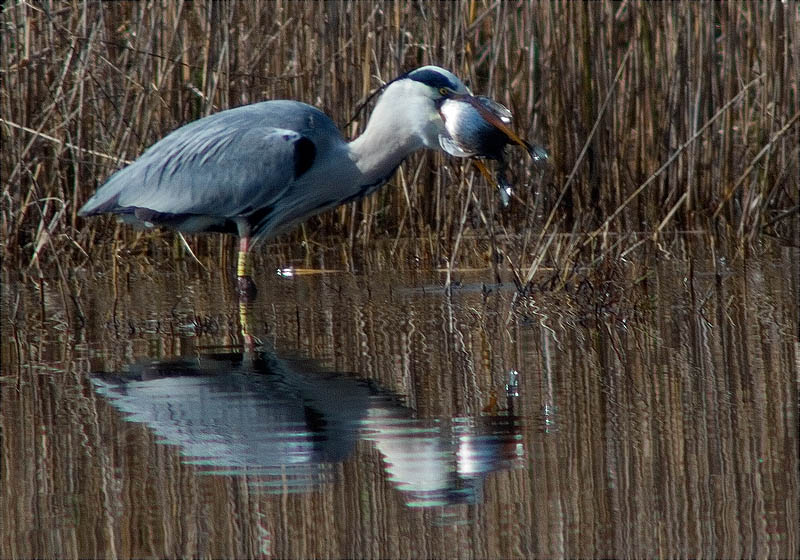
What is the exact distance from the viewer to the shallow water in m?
2.29

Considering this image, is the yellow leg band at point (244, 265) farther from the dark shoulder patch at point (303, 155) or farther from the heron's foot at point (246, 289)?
the dark shoulder patch at point (303, 155)

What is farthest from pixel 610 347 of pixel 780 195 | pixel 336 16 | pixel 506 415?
pixel 780 195

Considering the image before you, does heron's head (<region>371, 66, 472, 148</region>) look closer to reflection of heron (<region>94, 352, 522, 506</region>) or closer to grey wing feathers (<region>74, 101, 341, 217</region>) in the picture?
grey wing feathers (<region>74, 101, 341, 217</region>)

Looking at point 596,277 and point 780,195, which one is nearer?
point 596,277

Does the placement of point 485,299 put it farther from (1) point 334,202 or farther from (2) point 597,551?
(2) point 597,551

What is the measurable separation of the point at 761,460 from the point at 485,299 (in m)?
2.37

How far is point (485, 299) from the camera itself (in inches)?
194

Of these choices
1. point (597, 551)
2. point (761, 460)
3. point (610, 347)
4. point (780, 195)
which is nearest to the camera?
point (597, 551)

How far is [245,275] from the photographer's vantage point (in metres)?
5.27

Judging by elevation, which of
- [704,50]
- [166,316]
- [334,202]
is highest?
[704,50]

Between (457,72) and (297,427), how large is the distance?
11.2ft

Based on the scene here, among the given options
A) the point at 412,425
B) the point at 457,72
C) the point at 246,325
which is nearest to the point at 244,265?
the point at 246,325

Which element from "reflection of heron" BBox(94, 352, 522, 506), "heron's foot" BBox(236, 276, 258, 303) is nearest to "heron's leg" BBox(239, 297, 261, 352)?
"heron's foot" BBox(236, 276, 258, 303)

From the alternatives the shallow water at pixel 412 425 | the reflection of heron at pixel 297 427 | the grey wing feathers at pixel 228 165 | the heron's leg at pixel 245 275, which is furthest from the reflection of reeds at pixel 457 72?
the reflection of heron at pixel 297 427
